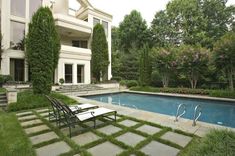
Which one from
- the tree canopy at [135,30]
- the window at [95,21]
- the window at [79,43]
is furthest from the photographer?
the tree canopy at [135,30]

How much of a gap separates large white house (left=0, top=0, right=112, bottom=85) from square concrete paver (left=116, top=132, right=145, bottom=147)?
46.8 ft

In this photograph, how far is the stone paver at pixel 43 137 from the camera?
3.89m

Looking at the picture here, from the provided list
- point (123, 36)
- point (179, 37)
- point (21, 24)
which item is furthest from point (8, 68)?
point (179, 37)

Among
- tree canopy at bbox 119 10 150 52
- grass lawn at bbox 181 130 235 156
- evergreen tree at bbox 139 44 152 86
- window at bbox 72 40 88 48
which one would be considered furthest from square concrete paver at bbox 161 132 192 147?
tree canopy at bbox 119 10 150 52

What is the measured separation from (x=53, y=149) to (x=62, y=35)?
64.3 ft

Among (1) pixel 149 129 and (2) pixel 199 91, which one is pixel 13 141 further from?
(2) pixel 199 91

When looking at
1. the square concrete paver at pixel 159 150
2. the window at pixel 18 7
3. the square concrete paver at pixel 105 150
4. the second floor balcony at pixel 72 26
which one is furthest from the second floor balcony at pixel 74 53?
the square concrete paver at pixel 159 150

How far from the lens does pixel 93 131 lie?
4551 millimetres

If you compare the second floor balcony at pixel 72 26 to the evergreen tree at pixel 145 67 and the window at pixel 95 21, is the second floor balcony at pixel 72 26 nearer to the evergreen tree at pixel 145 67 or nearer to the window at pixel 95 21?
the window at pixel 95 21

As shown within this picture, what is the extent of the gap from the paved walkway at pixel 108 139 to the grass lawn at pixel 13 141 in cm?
16

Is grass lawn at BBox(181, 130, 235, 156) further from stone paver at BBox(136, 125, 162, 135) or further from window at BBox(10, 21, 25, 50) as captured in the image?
window at BBox(10, 21, 25, 50)

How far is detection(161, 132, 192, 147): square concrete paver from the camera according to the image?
154 inches

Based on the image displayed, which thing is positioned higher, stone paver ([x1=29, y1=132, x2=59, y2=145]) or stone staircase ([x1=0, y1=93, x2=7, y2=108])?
stone staircase ([x1=0, y1=93, x2=7, y2=108])

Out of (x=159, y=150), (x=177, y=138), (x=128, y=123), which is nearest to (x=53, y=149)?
(x=159, y=150)
